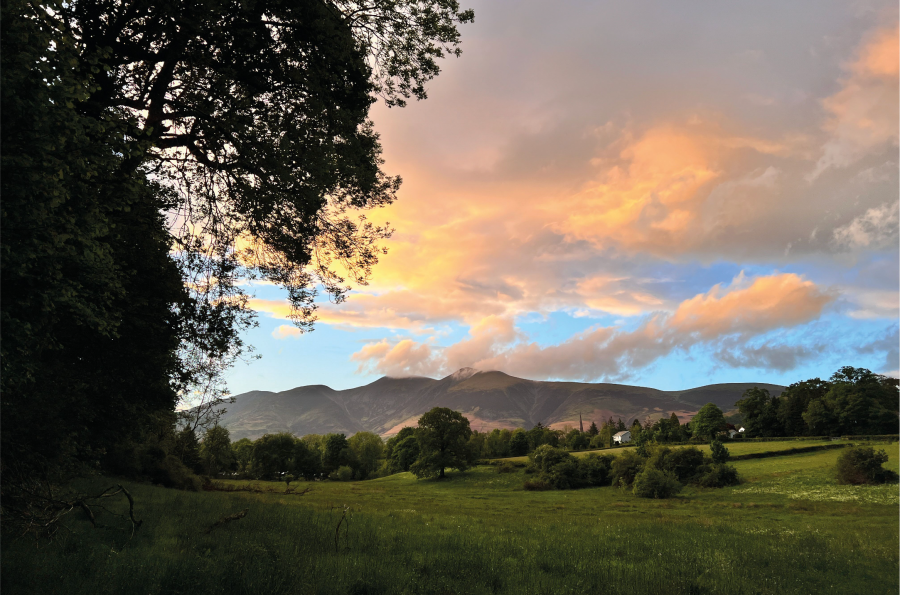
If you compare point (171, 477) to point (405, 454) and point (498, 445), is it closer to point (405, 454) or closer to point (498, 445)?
point (405, 454)

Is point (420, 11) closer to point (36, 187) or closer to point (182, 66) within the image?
point (182, 66)

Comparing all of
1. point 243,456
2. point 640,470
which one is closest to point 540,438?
point 640,470

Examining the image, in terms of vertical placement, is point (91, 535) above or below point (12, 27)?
below

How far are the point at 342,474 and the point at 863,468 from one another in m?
88.9

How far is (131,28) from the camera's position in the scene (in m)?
10.3

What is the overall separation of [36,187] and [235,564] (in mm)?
7335

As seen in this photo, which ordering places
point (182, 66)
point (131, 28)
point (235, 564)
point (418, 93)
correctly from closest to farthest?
point (235, 564)
point (131, 28)
point (182, 66)
point (418, 93)

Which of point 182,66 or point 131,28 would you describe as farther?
point 182,66

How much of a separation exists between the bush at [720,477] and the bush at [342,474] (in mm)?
72180

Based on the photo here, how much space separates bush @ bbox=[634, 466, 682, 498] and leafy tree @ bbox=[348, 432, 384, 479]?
74028 mm

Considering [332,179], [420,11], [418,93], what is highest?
[420,11]

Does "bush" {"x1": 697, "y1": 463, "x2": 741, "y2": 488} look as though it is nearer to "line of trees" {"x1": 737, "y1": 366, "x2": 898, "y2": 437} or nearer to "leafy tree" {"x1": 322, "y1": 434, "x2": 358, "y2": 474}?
"line of trees" {"x1": 737, "y1": 366, "x2": 898, "y2": 437}

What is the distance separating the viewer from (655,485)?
164 feet

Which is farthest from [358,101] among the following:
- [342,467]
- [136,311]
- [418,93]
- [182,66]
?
[342,467]
